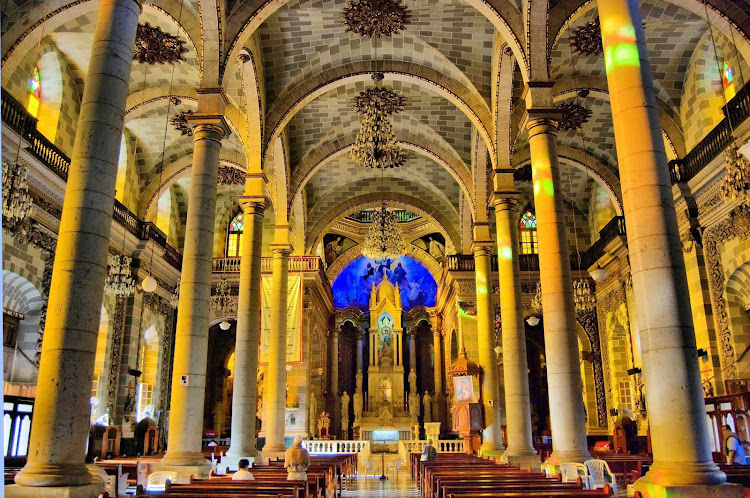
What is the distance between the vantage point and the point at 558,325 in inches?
409

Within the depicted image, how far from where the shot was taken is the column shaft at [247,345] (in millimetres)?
14133

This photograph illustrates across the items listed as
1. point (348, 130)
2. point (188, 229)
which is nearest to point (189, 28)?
point (188, 229)

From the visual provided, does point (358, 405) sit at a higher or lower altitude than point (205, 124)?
lower

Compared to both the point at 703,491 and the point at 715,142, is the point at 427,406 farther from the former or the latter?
the point at 703,491

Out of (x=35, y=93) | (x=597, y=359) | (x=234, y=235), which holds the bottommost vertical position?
(x=597, y=359)

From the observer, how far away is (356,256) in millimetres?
33625

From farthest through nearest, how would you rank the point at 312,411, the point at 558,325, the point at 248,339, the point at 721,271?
1. the point at 312,411
2. the point at 721,271
3. the point at 248,339
4. the point at 558,325

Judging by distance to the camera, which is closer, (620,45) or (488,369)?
(620,45)

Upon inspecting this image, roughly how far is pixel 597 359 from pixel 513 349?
11.5m

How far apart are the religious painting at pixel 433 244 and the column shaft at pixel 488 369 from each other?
46.1 ft

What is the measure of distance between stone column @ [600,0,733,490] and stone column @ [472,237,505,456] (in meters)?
11.4

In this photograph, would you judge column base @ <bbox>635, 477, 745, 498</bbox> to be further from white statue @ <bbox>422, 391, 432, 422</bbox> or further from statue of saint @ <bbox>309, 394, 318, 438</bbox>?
white statue @ <bbox>422, 391, 432, 422</bbox>

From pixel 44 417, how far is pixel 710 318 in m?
15.4

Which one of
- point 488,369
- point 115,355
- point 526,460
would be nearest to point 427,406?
point 488,369
